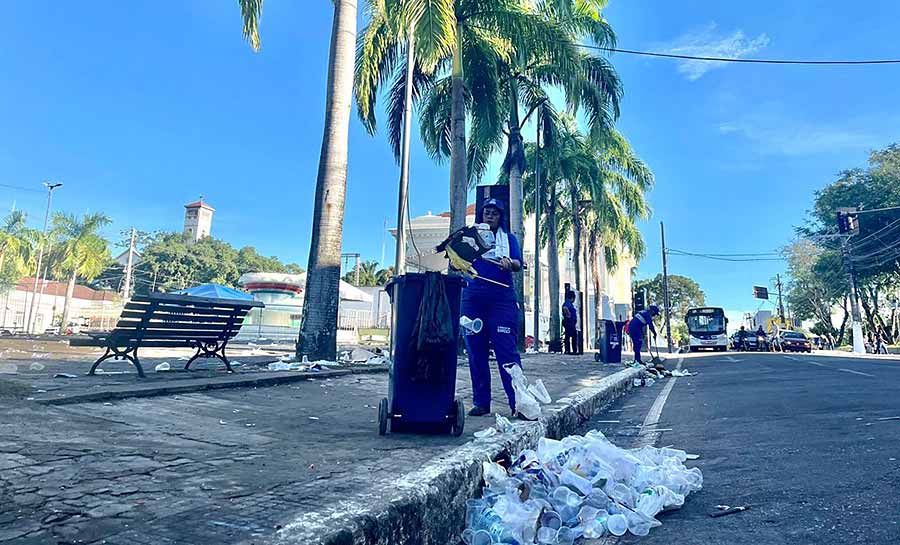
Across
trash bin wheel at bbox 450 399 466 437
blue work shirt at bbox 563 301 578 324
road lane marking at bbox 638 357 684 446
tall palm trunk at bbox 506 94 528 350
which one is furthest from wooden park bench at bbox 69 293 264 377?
blue work shirt at bbox 563 301 578 324

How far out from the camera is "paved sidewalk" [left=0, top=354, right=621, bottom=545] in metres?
2.00

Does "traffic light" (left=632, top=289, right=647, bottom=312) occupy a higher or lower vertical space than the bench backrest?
higher

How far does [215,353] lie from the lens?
7.62 metres

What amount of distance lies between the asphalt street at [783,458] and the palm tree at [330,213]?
15.1ft

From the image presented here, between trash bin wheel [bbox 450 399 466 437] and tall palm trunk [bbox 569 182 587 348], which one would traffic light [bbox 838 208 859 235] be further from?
trash bin wheel [bbox 450 399 466 437]

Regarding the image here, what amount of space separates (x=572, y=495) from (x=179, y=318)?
5.41 m

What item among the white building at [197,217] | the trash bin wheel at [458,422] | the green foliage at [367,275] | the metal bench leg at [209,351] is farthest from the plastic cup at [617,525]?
the white building at [197,217]

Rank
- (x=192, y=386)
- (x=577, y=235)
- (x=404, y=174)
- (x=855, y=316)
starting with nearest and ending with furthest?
(x=192, y=386)
(x=404, y=174)
(x=577, y=235)
(x=855, y=316)

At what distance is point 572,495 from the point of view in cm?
279

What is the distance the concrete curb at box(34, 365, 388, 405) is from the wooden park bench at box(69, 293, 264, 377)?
808mm

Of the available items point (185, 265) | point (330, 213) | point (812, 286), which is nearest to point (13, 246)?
point (185, 265)

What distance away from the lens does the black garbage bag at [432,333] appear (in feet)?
12.0

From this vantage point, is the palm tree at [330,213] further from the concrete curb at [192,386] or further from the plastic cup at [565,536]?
the plastic cup at [565,536]

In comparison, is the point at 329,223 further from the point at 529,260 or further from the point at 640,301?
the point at 529,260
